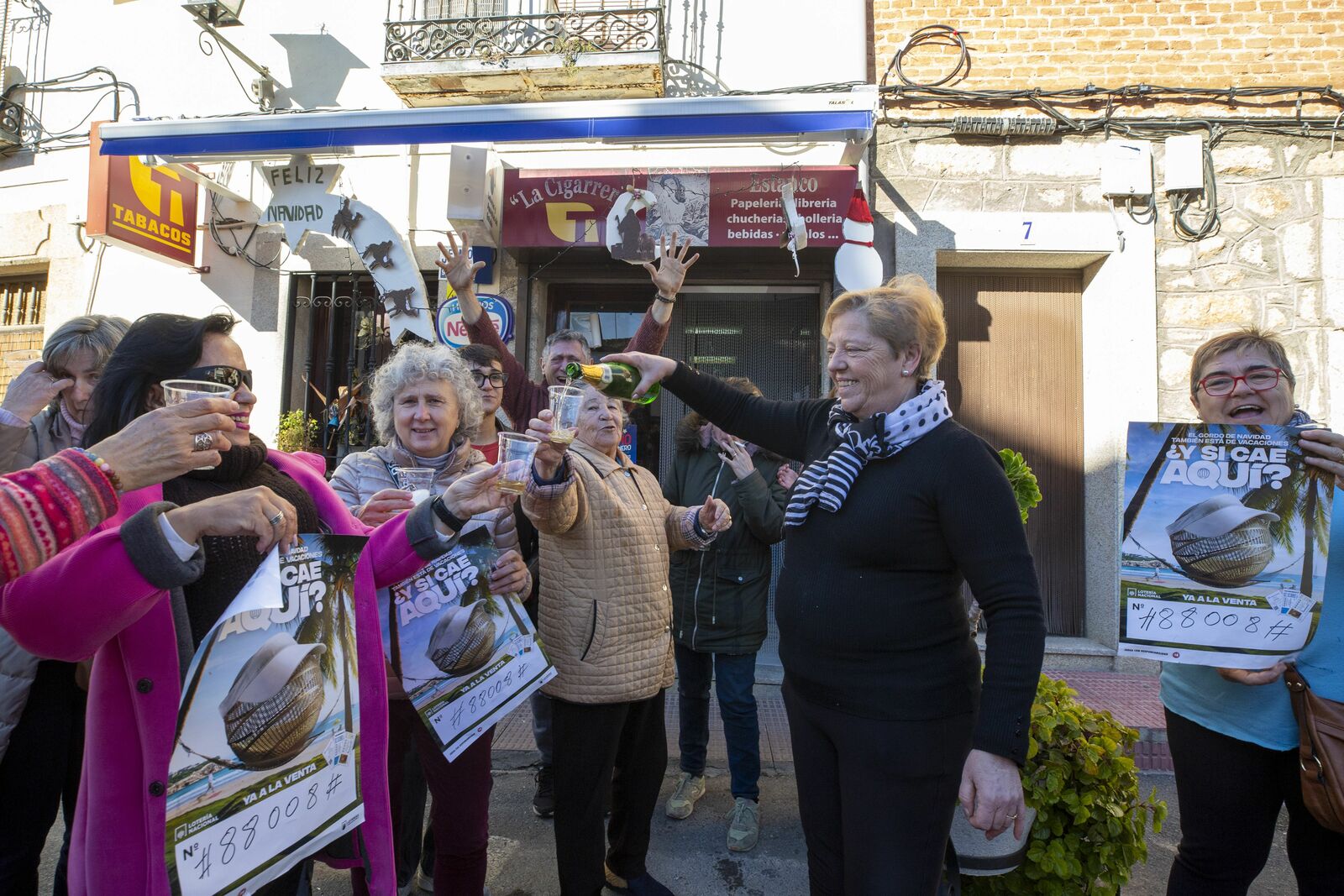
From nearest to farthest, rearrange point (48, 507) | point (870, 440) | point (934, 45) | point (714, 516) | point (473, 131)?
point (48, 507) < point (870, 440) < point (714, 516) < point (473, 131) < point (934, 45)

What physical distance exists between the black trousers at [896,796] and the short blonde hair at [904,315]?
0.95 metres

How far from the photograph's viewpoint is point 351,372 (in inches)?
251

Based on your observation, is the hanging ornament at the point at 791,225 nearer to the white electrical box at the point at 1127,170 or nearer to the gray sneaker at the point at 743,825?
the white electrical box at the point at 1127,170

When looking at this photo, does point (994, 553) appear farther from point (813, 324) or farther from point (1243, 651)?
point (813, 324)

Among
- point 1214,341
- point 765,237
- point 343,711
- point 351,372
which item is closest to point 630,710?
point 343,711

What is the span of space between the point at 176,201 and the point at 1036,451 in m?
7.26

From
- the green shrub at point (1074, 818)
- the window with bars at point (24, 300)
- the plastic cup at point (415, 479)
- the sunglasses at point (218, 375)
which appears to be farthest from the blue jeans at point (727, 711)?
the window with bars at point (24, 300)

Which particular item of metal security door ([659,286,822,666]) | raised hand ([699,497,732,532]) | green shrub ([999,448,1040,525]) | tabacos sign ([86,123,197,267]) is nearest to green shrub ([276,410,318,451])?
tabacos sign ([86,123,197,267])

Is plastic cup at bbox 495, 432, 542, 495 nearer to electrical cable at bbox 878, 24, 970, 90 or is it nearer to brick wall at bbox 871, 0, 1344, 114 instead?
electrical cable at bbox 878, 24, 970, 90

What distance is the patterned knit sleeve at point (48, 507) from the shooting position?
49.8 inches

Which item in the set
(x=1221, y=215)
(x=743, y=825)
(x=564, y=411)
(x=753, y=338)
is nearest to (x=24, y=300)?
(x=753, y=338)

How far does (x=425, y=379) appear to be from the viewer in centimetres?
263

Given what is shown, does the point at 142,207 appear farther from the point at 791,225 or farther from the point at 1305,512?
the point at 1305,512

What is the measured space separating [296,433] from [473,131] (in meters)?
2.81
